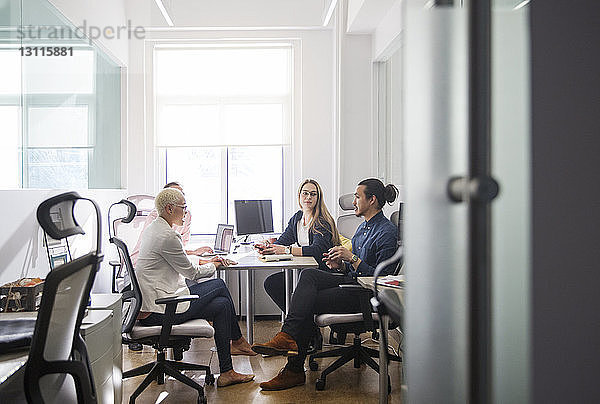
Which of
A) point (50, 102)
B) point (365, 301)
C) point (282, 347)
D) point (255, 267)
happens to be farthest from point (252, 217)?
point (50, 102)

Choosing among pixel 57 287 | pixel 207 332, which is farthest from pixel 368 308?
pixel 57 287

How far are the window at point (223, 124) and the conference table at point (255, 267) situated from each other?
4.21ft

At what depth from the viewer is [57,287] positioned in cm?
175

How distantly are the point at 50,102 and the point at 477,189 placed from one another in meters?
3.74

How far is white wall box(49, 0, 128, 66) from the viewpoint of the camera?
14.5 ft

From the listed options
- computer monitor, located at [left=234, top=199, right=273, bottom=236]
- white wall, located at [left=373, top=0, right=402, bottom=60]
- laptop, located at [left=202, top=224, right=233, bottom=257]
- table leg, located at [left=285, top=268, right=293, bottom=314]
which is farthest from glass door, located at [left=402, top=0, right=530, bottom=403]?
computer monitor, located at [left=234, top=199, right=273, bottom=236]

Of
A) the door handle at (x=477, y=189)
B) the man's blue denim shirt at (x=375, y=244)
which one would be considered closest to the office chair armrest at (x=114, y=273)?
the man's blue denim shirt at (x=375, y=244)

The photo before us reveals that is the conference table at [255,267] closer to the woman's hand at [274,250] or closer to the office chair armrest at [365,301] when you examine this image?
the woman's hand at [274,250]

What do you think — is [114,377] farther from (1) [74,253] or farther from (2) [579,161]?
(2) [579,161]

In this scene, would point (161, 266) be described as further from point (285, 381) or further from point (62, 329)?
point (62, 329)

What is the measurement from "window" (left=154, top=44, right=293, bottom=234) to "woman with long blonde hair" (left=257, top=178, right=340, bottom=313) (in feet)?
3.47

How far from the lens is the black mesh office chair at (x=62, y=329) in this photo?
1759 mm

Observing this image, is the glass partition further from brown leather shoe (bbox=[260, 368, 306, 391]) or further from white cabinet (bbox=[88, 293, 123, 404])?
brown leather shoe (bbox=[260, 368, 306, 391])

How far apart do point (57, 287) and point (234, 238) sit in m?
4.32
